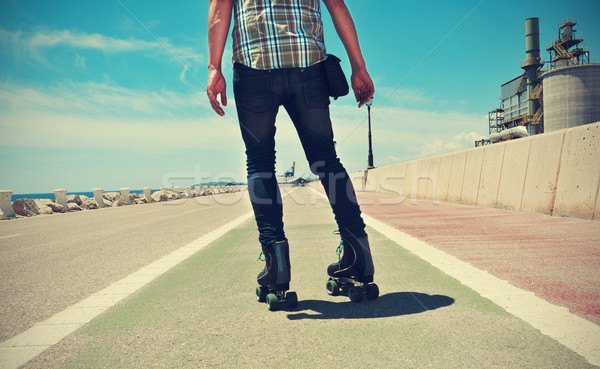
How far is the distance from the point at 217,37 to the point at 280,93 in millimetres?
539

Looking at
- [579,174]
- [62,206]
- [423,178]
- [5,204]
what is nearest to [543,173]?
[579,174]

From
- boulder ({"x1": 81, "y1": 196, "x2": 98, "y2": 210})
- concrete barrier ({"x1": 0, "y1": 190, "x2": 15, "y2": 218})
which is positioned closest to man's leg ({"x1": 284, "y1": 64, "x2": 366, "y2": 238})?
concrete barrier ({"x1": 0, "y1": 190, "x2": 15, "y2": 218})

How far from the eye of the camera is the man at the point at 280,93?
2564mm

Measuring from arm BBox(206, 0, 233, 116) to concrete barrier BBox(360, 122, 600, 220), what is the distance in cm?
584

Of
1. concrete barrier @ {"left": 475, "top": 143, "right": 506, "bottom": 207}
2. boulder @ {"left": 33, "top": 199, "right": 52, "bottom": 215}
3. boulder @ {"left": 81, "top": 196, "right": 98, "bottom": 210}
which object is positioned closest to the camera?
concrete barrier @ {"left": 475, "top": 143, "right": 506, "bottom": 207}

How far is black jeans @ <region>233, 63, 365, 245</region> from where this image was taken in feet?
8.46

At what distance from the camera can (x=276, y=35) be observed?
2.57 meters

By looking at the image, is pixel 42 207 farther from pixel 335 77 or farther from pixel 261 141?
pixel 335 77

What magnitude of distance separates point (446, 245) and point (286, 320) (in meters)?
2.90

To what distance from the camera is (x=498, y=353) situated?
1667 millimetres

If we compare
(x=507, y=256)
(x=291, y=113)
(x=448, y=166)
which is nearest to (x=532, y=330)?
(x=291, y=113)

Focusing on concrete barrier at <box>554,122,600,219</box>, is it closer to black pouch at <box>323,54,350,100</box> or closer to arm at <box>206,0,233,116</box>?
black pouch at <box>323,54,350,100</box>

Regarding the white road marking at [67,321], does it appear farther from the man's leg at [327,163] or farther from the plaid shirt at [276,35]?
the plaid shirt at [276,35]

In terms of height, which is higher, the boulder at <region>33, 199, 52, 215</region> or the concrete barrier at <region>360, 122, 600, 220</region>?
the concrete barrier at <region>360, 122, 600, 220</region>
